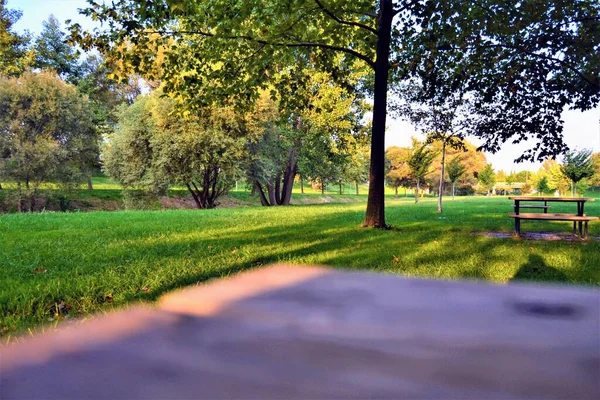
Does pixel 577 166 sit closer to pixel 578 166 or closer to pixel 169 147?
pixel 578 166

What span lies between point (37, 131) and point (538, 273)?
27734 mm

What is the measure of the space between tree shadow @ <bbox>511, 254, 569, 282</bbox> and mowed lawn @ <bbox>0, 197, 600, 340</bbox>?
0.04ft

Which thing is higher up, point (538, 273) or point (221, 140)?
point (221, 140)

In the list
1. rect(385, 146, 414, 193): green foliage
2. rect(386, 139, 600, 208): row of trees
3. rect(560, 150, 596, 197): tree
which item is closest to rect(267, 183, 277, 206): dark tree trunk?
rect(386, 139, 600, 208): row of trees

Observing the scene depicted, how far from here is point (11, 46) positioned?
29734 millimetres

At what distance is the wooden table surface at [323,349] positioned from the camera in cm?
203

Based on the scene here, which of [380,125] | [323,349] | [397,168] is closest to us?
[323,349]

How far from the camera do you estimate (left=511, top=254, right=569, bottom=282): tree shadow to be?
4613mm

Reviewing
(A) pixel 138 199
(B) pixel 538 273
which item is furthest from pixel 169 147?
(B) pixel 538 273

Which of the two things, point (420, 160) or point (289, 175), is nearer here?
point (420, 160)

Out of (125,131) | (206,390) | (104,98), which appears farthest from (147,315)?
(104,98)

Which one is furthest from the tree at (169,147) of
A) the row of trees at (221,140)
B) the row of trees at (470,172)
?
the row of trees at (470,172)

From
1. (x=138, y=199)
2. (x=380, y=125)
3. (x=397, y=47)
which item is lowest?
(x=138, y=199)

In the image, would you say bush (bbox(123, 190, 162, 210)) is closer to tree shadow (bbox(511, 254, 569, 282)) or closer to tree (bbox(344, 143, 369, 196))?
tree (bbox(344, 143, 369, 196))
